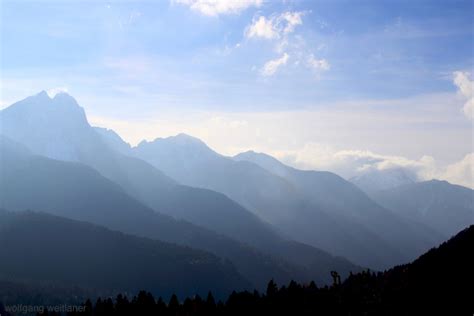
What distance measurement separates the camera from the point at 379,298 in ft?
344

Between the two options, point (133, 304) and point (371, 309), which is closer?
point (371, 309)

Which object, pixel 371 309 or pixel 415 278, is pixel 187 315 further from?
pixel 415 278

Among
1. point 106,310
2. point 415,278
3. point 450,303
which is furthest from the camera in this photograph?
point 106,310

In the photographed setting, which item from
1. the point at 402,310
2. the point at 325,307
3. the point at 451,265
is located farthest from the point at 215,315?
the point at 451,265

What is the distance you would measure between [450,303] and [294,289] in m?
50.2

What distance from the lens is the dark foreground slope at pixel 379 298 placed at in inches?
3595

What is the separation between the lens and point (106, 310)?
410 feet

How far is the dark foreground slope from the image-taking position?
3595 inches

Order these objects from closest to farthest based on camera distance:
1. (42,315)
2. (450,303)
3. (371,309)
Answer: (450,303) → (371,309) → (42,315)

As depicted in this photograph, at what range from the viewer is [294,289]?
130750 millimetres

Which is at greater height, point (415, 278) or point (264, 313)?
point (415, 278)

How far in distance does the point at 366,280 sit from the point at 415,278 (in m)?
19.7

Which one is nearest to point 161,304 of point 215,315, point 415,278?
point 215,315

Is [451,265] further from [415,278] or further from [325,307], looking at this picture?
[325,307]
